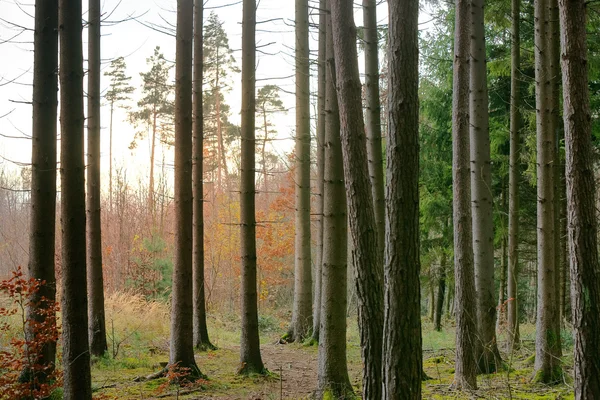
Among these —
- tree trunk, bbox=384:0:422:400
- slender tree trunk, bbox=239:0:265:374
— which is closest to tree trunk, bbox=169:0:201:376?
slender tree trunk, bbox=239:0:265:374

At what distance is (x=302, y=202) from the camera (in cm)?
1387

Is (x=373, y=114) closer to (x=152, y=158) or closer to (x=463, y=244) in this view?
(x=463, y=244)

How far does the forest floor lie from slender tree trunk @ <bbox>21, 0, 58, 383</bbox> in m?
1.69

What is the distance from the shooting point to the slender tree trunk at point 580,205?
5754 millimetres

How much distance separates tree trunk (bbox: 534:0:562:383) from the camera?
8.22 metres

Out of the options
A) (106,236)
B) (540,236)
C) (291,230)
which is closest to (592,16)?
(540,236)

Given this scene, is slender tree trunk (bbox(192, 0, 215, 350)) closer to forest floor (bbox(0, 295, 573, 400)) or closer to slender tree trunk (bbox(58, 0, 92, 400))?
forest floor (bbox(0, 295, 573, 400))

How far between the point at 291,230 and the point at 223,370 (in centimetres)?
1879

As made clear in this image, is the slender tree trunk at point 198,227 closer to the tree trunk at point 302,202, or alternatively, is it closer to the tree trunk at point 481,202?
the tree trunk at point 302,202

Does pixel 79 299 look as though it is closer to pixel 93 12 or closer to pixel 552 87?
pixel 93 12

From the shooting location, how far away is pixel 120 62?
29.9 m

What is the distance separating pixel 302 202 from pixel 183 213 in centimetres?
510

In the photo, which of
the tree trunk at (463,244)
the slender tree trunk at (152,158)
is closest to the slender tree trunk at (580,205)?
the tree trunk at (463,244)

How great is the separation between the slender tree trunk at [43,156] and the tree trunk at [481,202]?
6.12 m
